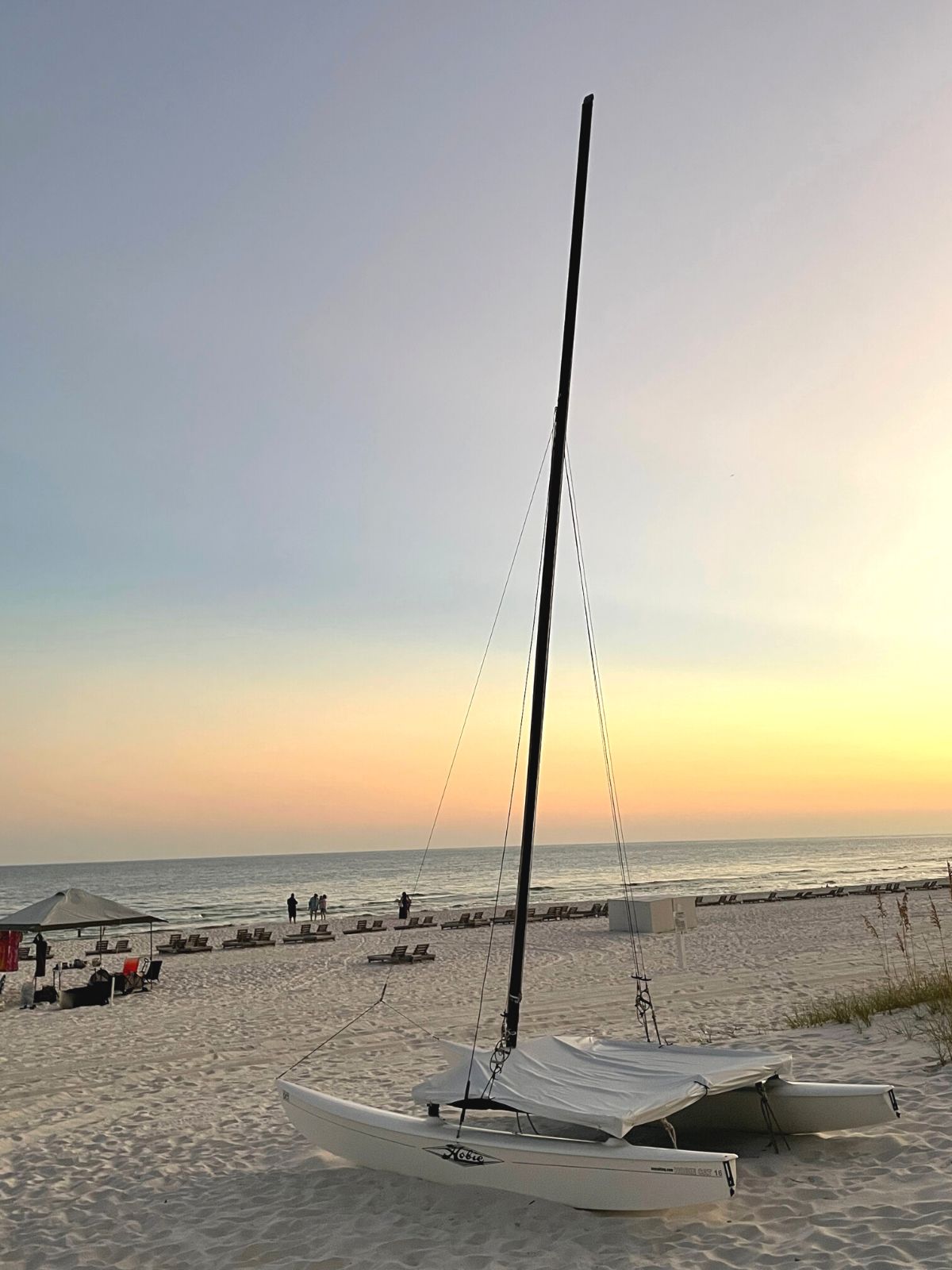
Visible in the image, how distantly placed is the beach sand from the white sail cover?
63cm

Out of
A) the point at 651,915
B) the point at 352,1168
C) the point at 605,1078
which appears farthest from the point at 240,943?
the point at 605,1078

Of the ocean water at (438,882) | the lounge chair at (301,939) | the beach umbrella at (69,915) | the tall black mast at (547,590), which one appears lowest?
the ocean water at (438,882)

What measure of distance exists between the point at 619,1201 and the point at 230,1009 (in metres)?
12.0

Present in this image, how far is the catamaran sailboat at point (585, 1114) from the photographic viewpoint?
232 inches

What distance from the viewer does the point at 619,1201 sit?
594cm

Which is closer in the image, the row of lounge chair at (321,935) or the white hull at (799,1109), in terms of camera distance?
the white hull at (799,1109)

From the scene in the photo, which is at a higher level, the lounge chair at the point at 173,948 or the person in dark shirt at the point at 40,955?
the person in dark shirt at the point at 40,955

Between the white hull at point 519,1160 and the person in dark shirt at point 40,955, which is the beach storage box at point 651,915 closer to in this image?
the person in dark shirt at point 40,955

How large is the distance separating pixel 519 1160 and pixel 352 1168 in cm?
188

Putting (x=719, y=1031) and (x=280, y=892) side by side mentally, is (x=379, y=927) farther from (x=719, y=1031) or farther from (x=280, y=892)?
(x=280, y=892)

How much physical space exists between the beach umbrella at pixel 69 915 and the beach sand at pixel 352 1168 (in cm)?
150

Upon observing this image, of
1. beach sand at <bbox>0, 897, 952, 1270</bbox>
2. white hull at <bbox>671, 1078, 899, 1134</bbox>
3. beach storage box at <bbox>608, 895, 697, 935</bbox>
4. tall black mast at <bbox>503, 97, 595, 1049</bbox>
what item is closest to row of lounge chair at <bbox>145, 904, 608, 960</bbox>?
beach storage box at <bbox>608, 895, 697, 935</bbox>

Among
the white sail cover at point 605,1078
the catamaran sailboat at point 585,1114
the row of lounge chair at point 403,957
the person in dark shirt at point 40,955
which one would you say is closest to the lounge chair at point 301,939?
the row of lounge chair at point 403,957

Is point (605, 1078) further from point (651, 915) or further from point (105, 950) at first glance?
point (105, 950)
